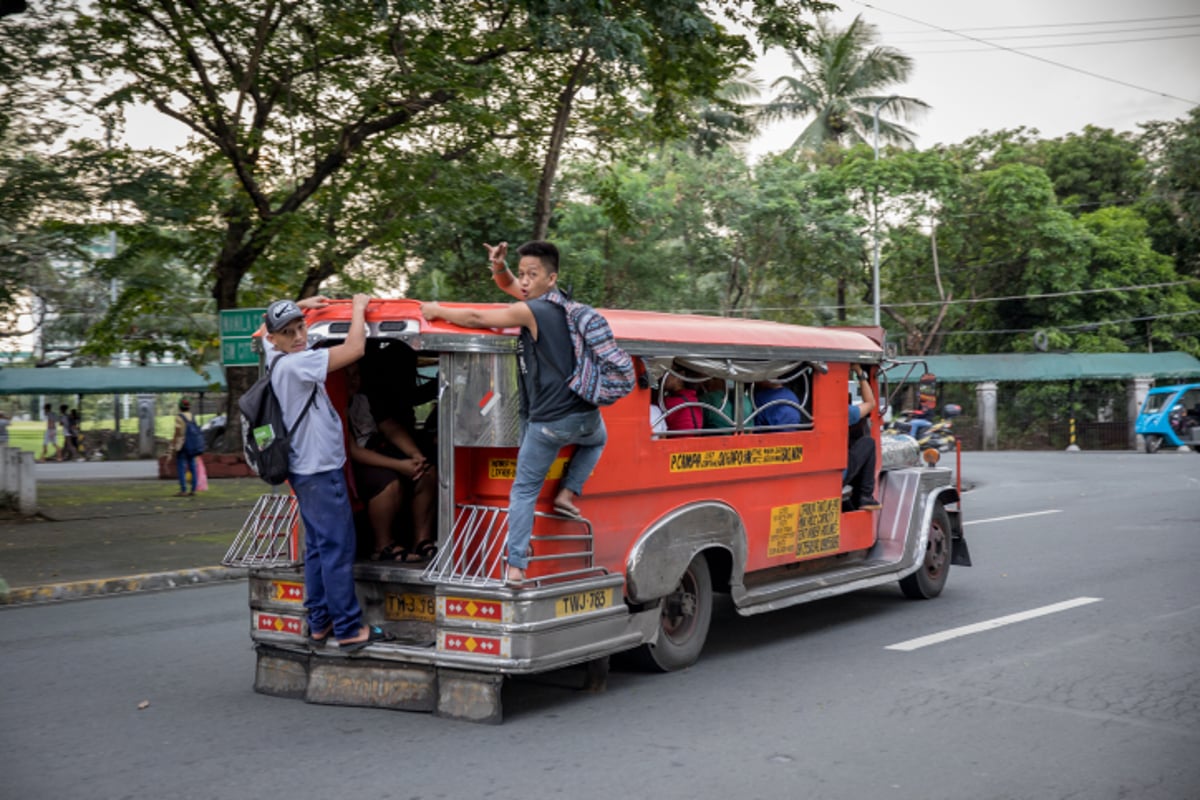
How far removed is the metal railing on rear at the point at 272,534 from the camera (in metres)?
6.62

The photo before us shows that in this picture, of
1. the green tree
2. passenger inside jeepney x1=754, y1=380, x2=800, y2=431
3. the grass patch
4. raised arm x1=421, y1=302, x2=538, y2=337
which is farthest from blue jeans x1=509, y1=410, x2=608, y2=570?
the green tree

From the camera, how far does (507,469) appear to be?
6211 mm

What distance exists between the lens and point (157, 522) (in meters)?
15.9

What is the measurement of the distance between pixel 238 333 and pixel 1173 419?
30884mm

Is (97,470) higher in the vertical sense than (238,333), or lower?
lower

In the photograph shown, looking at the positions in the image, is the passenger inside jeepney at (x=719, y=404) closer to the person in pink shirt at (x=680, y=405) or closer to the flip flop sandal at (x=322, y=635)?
the person in pink shirt at (x=680, y=405)

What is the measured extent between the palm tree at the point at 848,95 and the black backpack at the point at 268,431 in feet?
133

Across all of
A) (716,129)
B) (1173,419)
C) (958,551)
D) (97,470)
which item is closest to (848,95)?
(716,129)

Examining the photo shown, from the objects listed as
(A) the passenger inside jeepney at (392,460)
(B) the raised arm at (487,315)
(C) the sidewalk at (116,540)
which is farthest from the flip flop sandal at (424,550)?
(C) the sidewalk at (116,540)

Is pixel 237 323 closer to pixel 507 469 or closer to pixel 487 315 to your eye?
pixel 507 469

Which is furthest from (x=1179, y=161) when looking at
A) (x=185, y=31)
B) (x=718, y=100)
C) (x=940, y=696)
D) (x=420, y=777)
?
(x=420, y=777)

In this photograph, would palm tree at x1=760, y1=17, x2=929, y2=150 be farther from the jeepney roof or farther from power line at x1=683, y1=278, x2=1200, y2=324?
the jeepney roof

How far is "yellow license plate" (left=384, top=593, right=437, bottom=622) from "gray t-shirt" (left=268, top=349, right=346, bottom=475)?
83 centimetres

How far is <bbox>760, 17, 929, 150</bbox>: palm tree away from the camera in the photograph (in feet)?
146
